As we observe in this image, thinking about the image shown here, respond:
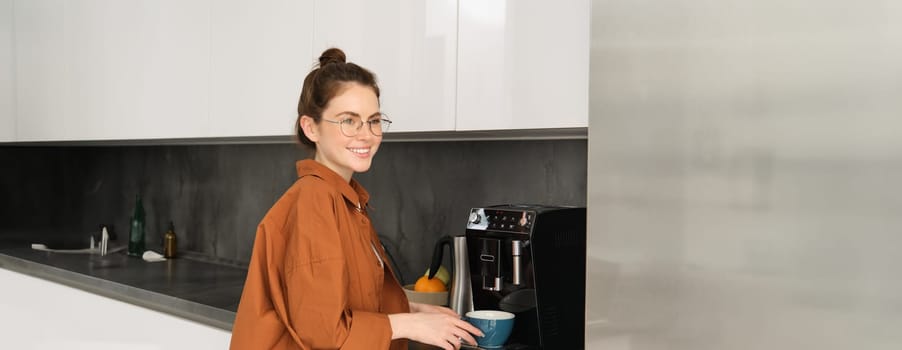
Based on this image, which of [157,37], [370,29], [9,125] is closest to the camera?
[370,29]

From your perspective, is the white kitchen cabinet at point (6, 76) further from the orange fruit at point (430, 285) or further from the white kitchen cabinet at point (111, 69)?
the orange fruit at point (430, 285)

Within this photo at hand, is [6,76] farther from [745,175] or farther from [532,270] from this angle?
[745,175]

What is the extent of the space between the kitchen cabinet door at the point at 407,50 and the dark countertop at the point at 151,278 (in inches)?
27.0

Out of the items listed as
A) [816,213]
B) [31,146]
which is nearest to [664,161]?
[816,213]

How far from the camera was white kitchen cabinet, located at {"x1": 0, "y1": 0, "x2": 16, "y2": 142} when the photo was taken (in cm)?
290

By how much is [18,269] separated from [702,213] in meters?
2.66

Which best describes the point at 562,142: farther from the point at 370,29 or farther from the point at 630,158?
the point at 630,158

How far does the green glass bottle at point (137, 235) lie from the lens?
285cm

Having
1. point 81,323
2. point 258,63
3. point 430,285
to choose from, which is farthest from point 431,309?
point 81,323

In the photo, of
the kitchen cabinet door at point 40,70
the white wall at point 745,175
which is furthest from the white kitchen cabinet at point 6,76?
the white wall at point 745,175

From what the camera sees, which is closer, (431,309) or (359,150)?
(359,150)

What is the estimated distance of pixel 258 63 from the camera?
1937 millimetres

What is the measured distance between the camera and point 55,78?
8.85ft

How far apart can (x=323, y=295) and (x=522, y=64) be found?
0.60 m
